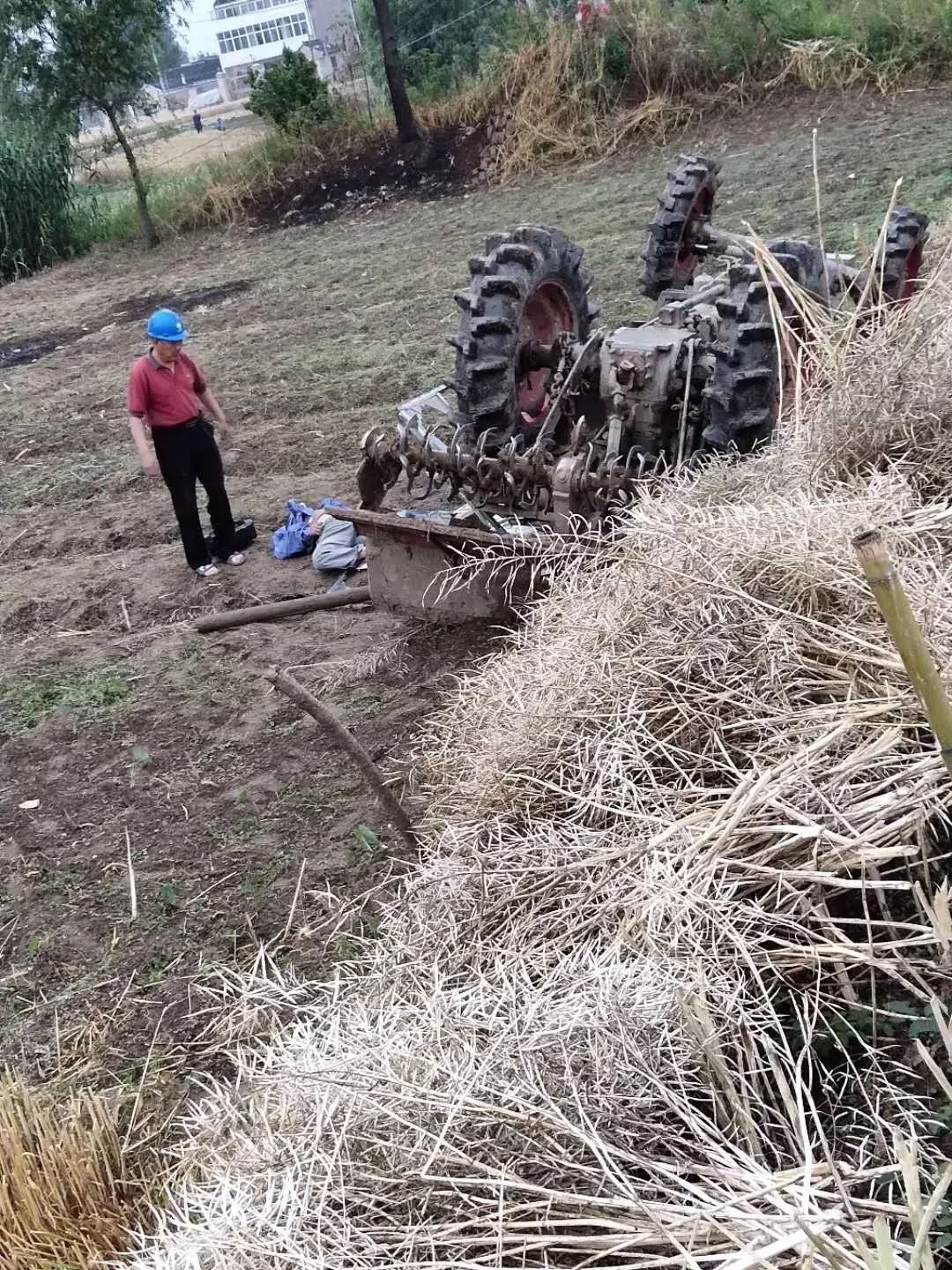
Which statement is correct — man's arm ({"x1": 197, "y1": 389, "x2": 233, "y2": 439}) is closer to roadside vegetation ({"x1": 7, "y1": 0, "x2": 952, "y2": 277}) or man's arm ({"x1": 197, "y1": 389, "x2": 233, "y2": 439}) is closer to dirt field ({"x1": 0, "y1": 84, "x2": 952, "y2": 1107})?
dirt field ({"x1": 0, "y1": 84, "x2": 952, "y2": 1107})

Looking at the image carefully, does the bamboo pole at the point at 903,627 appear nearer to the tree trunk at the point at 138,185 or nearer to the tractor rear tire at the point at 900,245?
the tractor rear tire at the point at 900,245

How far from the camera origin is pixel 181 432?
6.82 meters

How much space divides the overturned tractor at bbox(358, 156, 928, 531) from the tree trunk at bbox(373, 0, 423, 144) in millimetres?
14381

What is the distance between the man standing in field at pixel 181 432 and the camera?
6.59 m

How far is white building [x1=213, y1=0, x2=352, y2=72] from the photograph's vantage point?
8181 cm

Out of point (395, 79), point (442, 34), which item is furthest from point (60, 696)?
point (442, 34)

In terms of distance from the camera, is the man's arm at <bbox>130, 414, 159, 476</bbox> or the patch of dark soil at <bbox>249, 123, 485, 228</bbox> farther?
the patch of dark soil at <bbox>249, 123, 485, 228</bbox>

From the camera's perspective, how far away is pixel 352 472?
318 inches

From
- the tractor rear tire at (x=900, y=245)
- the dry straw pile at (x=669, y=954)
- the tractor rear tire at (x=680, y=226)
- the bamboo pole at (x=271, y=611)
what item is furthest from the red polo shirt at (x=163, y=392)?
the tractor rear tire at (x=900, y=245)

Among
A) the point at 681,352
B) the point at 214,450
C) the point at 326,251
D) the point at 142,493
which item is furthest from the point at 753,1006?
the point at 326,251

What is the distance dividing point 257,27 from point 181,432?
291ft

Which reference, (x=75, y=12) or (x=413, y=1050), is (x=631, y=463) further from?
(x=75, y=12)

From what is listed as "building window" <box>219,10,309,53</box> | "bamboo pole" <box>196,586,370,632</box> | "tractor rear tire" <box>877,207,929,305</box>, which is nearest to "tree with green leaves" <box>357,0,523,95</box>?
"tractor rear tire" <box>877,207,929,305</box>

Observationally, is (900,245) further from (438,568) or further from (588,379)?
(438,568)
